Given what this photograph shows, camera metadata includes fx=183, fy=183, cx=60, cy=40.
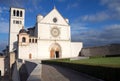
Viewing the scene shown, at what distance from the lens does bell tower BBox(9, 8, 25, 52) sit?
48219mm

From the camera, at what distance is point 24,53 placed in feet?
140

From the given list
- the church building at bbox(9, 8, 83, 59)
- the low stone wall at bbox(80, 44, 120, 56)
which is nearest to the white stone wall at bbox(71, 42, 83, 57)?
the church building at bbox(9, 8, 83, 59)

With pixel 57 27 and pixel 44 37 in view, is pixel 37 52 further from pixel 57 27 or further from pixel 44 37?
pixel 57 27

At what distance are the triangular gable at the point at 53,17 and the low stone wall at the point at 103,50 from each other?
31.3 ft

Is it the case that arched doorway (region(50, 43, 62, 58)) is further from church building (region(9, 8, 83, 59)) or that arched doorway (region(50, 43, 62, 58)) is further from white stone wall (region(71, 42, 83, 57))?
white stone wall (region(71, 42, 83, 57))

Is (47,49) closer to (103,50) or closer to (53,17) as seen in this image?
(53,17)

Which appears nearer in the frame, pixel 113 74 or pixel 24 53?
pixel 113 74

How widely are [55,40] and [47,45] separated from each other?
2710 mm

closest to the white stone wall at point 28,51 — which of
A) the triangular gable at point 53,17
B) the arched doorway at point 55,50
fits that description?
the arched doorway at point 55,50

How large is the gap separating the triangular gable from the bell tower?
706 cm

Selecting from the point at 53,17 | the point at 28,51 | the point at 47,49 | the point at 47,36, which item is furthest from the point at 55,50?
the point at 53,17

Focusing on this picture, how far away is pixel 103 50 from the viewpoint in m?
40.0

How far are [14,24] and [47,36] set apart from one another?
970 cm

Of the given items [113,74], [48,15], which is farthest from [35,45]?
[113,74]
